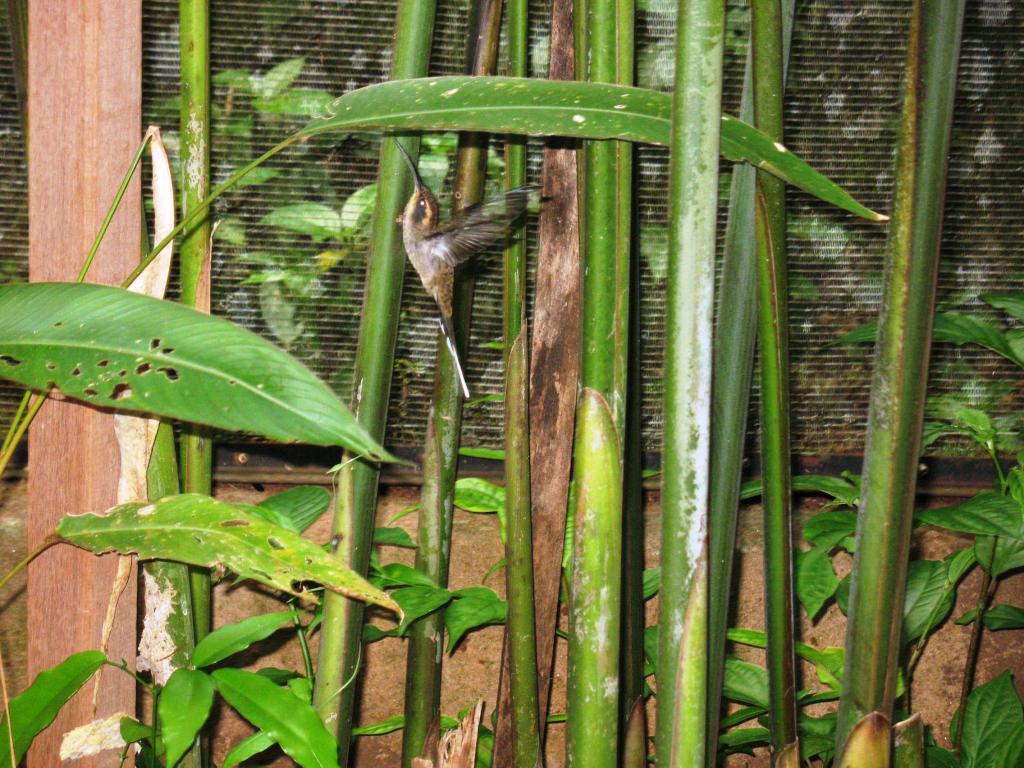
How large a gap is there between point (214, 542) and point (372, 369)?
0.12 metres

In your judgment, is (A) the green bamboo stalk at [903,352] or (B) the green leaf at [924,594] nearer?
(A) the green bamboo stalk at [903,352]

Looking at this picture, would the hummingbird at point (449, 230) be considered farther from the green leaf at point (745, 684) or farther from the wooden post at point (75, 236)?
the green leaf at point (745, 684)

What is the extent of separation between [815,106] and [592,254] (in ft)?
1.72

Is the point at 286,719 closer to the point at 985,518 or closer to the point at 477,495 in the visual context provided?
the point at 477,495

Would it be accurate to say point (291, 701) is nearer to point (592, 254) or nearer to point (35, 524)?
point (35, 524)

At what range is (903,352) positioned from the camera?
0.38 m

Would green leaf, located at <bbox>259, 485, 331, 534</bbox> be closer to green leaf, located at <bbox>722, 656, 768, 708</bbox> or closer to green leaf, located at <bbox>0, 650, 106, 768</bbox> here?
green leaf, located at <bbox>0, 650, 106, 768</bbox>

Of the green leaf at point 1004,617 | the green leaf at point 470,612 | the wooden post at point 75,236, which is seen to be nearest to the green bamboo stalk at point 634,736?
the green leaf at point 470,612

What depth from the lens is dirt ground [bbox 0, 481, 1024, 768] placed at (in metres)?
0.93

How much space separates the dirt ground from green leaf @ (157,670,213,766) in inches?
15.3

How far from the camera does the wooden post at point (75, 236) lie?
0.49 m

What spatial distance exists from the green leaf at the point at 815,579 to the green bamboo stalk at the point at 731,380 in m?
0.33

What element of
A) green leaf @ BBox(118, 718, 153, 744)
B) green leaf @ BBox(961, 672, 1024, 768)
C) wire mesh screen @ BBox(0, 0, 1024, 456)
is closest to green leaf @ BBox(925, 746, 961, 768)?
green leaf @ BBox(961, 672, 1024, 768)

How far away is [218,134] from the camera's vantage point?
2.56 ft
